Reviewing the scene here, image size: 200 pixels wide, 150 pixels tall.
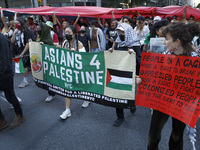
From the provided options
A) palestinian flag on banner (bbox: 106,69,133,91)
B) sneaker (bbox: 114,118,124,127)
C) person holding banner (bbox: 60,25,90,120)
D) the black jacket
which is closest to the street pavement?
sneaker (bbox: 114,118,124,127)

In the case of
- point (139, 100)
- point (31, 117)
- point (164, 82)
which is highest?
point (164, 82)

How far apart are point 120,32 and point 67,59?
106 cm

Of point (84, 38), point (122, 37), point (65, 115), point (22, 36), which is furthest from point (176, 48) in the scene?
point (84, 38)

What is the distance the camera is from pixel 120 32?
2889 mm

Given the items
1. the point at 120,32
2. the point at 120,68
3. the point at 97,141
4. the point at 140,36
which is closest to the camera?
the point at 120,68

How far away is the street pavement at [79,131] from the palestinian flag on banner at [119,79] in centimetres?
88

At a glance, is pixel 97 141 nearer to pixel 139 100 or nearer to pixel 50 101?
pixel 139 100

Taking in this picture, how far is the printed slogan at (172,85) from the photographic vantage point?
1.68 m

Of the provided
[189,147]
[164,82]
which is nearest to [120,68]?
[164,82]

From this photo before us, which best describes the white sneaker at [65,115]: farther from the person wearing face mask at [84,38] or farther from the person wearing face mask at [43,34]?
the person wearing face mask at [84,38]

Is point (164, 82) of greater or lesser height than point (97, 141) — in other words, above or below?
above

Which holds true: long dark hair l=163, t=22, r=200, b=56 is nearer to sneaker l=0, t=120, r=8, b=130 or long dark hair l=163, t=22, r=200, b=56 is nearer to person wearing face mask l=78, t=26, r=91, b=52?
sneaker l=0, t=120, r=8, b=130

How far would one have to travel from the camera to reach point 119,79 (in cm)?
251

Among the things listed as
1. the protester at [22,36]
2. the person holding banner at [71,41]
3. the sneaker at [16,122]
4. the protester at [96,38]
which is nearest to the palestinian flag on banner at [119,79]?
the person holding banner at [71,41]
